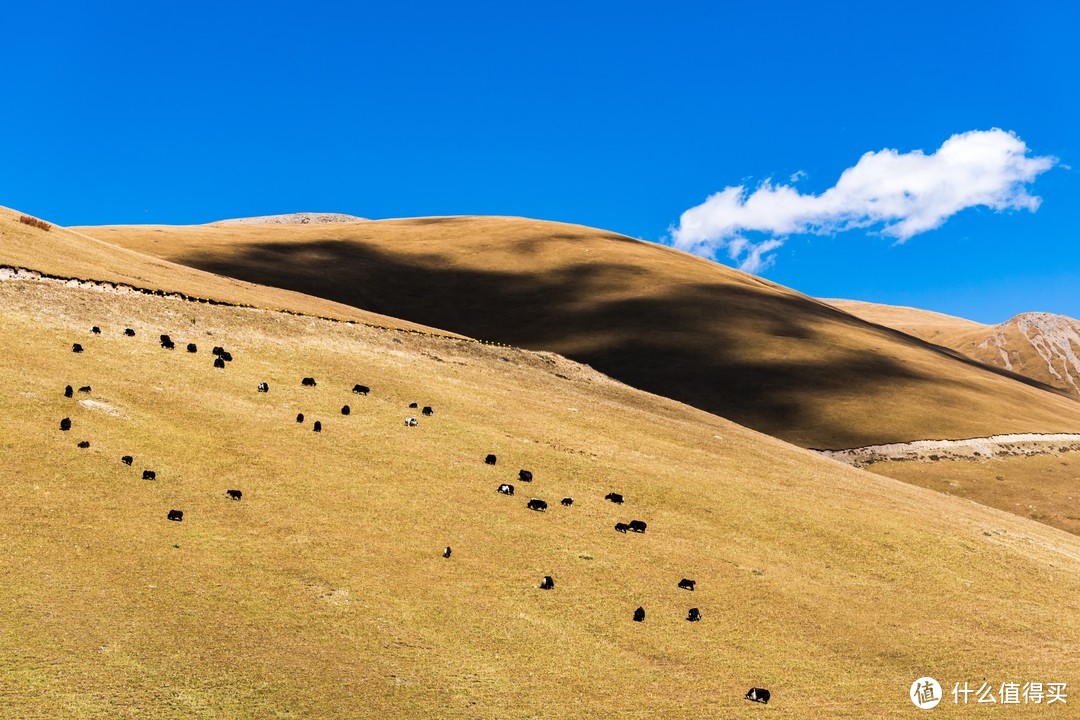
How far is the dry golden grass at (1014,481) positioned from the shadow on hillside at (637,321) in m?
7.96

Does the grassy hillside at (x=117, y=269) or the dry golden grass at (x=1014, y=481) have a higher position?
the grassy hillside at (x=117, y=269)

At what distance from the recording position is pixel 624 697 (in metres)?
22.1

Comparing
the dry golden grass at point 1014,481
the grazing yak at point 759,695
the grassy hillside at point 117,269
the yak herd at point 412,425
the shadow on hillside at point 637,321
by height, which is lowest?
the grazing yak at point 759,695

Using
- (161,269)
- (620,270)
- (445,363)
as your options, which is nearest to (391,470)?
(445,363)

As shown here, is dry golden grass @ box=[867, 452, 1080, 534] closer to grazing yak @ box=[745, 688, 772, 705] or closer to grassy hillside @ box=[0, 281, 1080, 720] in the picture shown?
grassy hillside @ box=[0, 281, 1080, 720]

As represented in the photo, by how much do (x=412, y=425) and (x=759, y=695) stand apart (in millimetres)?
20855

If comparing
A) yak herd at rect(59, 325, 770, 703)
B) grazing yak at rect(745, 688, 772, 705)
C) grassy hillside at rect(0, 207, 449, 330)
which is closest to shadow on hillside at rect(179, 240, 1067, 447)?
grassy hillside at rect(0, 207, 449, 330)

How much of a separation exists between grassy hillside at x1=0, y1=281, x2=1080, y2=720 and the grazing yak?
0.36 meters

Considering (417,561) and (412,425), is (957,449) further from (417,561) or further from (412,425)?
(417,561)

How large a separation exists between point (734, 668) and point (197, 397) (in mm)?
22733

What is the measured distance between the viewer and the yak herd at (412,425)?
2639 centimetres

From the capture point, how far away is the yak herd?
86.6 ft

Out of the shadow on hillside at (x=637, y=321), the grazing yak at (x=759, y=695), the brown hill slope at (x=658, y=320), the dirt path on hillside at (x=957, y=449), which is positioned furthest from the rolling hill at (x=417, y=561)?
the shadow on hillside at (x=637, y=321)

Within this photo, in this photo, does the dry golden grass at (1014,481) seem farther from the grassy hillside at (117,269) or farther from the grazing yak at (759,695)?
the grazing yak at (759,695)
